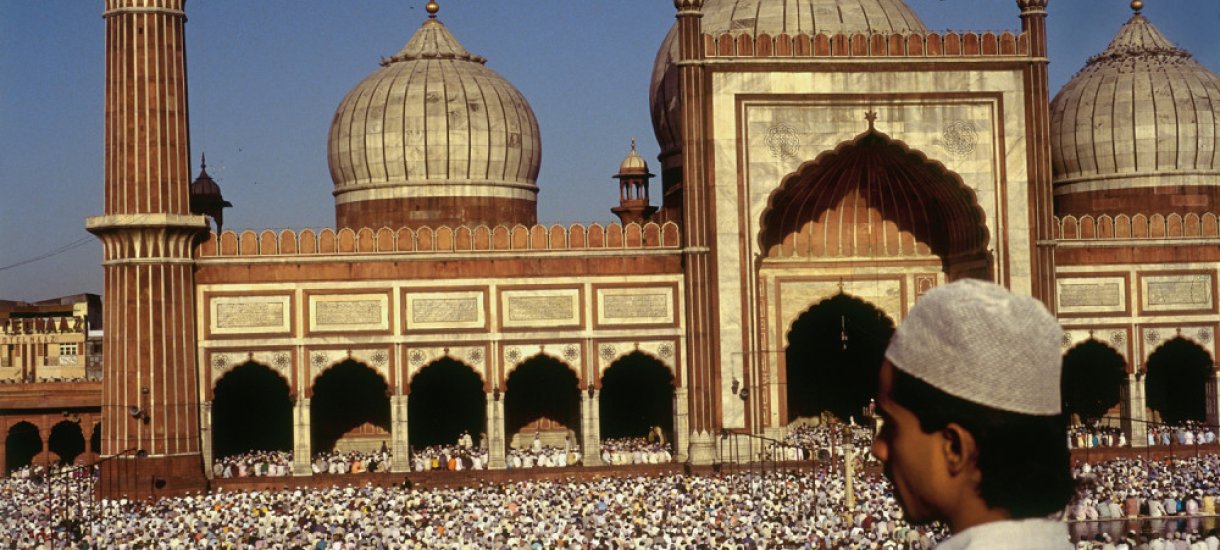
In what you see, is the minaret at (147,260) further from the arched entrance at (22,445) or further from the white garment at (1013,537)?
the white garment at (1013,537)

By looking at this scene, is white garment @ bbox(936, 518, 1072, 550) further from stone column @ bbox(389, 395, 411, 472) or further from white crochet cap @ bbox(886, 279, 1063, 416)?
stone column @ bbox(389, 395, 411, 472)

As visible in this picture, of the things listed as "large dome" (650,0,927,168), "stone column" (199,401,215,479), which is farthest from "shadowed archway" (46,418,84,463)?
"large dome" (650,0,927,168)

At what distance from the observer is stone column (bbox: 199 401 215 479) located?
28.8 m

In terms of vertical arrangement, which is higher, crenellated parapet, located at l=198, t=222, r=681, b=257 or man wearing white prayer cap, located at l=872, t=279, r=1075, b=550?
crenellated parapet, located at l=198, t=222, r=681, b=257

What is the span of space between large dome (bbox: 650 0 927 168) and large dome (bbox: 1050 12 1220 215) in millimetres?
4238

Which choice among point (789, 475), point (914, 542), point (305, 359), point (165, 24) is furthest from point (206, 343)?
point (914, 542)

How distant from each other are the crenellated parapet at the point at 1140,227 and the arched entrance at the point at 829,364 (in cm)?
509

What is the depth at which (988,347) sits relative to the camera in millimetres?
1929

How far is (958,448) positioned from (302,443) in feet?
92.6

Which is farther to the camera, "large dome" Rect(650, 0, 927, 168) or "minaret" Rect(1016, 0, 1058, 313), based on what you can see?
"large dome" Rect(650, 0, 927, 168)

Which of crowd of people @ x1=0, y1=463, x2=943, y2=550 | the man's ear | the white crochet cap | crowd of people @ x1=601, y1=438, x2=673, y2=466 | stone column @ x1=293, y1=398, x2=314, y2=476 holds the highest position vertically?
the white crochet cap

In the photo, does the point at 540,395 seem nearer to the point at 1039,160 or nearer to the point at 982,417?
the point at 1039,160

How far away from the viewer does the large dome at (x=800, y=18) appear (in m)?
34.6

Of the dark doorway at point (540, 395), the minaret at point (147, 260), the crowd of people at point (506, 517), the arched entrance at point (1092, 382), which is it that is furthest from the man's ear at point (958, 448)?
the arched entrance at point (1092, 382)
